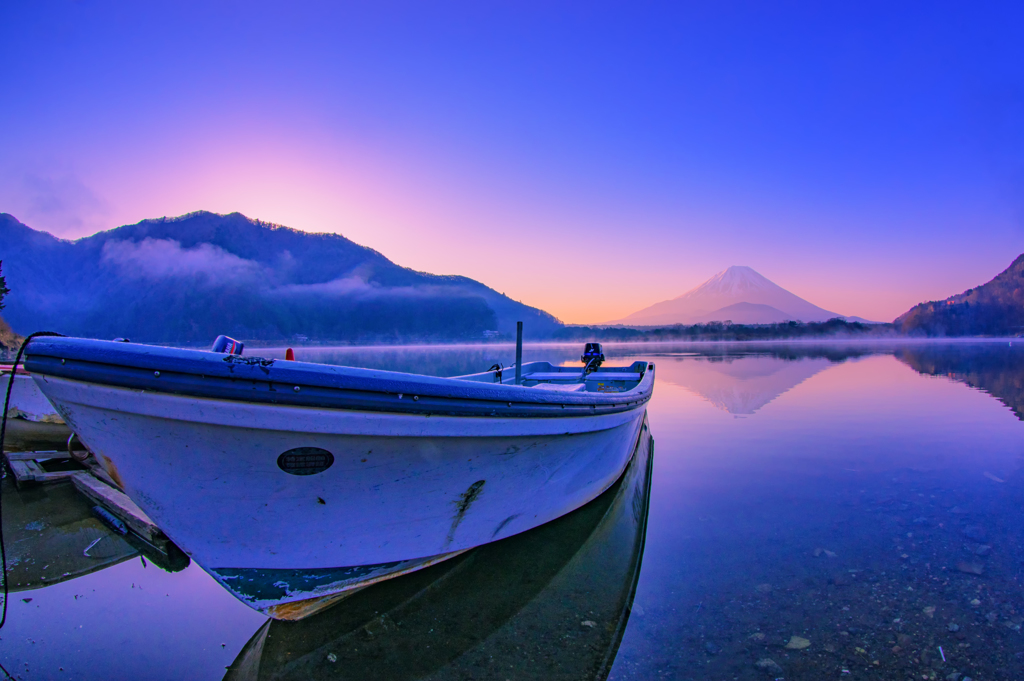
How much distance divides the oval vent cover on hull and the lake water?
1.47m

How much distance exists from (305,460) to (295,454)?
0.08 m

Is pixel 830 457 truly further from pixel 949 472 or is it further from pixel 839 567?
pixel 839 567

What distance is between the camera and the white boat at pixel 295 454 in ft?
9.43

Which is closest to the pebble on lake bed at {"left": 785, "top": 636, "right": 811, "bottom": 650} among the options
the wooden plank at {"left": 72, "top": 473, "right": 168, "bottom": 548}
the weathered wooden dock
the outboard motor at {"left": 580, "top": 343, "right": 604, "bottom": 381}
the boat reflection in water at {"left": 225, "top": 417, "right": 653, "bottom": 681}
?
the boat reflection in water at {"left": 225, "top": 417, "right": 653, "bottom": 681}

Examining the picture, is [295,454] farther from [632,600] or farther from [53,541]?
[53,541]

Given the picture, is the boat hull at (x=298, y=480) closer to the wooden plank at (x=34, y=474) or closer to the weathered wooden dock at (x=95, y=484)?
the weathered wooden dock at (x=95, y=484)

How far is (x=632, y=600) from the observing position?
4.43 metres

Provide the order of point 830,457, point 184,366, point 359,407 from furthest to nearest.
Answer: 1. point 830,457
2. point 359,407
3. point 184,366

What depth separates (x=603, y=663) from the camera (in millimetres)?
3482

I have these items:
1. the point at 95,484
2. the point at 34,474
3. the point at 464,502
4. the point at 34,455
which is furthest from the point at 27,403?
the point at 464,502

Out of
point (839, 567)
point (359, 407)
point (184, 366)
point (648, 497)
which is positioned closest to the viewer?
point (184, 366)

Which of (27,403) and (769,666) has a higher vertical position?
(27,403)

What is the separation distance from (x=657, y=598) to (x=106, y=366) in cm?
478

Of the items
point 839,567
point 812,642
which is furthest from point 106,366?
point 839,567
